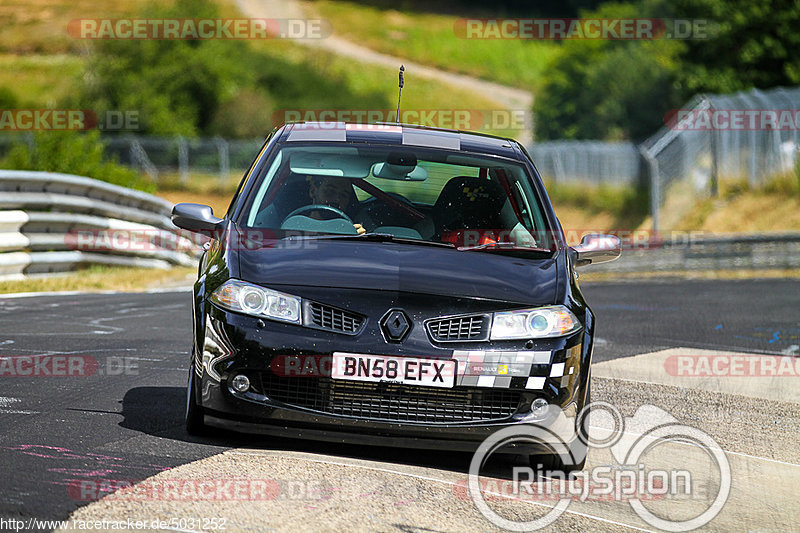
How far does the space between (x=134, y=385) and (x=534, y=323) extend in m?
2.74

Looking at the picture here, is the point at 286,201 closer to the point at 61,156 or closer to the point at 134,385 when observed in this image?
the point at 134,385

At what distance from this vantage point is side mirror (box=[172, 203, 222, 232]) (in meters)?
6.18

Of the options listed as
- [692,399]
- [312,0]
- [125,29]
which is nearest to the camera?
[692,399]

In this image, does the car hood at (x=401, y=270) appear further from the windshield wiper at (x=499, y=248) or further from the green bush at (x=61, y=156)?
the green bush at (x=61, y=156)

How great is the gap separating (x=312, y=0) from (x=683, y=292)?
8614cm

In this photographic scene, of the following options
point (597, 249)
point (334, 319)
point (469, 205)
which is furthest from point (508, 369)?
point (469, 205)

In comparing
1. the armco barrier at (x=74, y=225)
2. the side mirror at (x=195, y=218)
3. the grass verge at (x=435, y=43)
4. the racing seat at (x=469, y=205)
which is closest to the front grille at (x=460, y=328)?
the racing seat at (x=469, y=205)

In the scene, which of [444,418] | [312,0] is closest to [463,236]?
[444,418]

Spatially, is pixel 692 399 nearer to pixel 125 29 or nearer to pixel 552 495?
pixel 552 495

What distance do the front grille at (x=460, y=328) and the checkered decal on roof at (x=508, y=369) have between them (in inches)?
3.1

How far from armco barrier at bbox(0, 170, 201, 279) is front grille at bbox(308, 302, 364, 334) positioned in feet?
28.9

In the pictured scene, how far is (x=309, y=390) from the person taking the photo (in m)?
5.30

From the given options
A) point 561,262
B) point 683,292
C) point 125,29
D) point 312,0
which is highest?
point 312,0

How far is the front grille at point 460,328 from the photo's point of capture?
5.29 m
